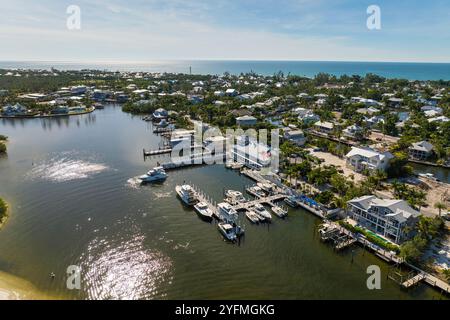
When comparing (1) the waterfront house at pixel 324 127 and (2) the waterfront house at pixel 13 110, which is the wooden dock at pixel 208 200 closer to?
(1) the waterfront house at pixel 324 127

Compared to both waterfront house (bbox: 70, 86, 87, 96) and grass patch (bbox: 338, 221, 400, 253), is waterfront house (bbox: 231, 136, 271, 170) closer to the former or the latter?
grass patch (bbox: 338, 221, 400, 253)

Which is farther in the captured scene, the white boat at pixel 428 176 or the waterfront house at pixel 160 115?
the waterfront house at pixel 160 115

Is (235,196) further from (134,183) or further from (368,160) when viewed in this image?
(368,160)

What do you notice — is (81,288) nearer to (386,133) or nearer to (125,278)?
(125,278)

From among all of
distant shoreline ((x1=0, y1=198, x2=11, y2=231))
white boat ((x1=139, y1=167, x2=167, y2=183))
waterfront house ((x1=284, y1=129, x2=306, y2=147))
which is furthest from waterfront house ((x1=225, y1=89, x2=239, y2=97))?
distant shoreline ((x1=0, y1=198, x2=11, y2=231))

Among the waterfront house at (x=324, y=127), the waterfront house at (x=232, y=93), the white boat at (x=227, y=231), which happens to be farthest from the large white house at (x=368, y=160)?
the waterfront house at (x=232, y=93)

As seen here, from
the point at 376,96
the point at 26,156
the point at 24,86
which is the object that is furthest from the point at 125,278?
the point at 24,86

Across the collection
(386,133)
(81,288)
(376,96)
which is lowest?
(81,288)

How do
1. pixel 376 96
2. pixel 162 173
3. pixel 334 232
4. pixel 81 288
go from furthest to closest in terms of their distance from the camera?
pixel 376 96, pixel 162 173, pixel 334 232, pixel 81 288
